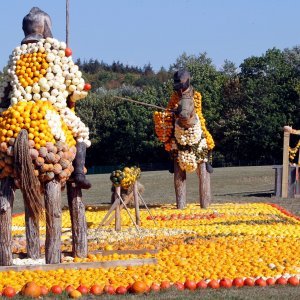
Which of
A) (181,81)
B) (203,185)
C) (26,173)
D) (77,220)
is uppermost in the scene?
(181,81)

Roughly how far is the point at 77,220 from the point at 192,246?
2298 mm

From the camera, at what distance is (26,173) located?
11266 millimetres

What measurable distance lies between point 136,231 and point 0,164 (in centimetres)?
645

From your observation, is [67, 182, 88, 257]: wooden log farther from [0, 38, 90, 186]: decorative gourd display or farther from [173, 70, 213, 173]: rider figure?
[173, 70, 213, 173]: rider figure

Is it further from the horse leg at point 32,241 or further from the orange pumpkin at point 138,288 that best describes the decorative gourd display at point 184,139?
the orange pumpkin at point 138,288

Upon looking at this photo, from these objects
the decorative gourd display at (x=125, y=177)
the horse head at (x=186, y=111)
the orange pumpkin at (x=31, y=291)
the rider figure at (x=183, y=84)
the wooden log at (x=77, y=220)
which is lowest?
the orange pumpkin at (x=31, y=291)

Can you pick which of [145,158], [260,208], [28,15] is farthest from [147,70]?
[28,15]

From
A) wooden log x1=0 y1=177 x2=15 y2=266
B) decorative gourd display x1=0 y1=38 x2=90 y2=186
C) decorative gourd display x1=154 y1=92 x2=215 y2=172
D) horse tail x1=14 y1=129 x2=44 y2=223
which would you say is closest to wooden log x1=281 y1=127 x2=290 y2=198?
decorative gourd display x1=154 y1=92 x2=215 y2=172

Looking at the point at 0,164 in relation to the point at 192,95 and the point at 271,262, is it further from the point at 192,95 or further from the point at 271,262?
the point at 192,95

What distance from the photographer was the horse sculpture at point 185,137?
21922 mm

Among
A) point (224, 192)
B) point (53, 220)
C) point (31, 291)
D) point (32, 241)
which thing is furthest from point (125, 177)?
point (224, 192)

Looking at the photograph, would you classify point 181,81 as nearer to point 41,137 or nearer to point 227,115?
point 41,137

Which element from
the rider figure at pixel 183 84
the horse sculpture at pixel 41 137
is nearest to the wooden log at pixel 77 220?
the horse sculpture at pixel 41 137

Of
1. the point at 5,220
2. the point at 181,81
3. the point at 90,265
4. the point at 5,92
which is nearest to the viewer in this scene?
the point at 90,265
